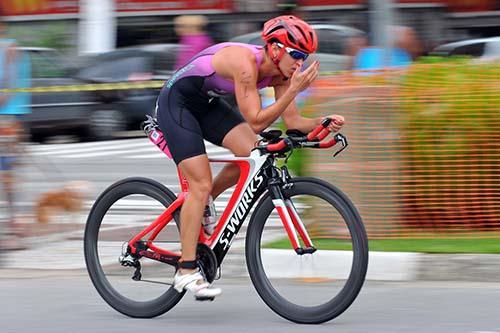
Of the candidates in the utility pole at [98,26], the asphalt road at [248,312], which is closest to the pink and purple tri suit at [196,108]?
the asphalt road at [248,312]

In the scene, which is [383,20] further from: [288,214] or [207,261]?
[207,261]

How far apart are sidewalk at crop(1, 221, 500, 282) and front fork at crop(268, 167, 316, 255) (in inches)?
3.9

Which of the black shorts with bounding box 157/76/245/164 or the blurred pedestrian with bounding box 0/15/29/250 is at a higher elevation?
the black shorts with bounding box 157/76/245/164

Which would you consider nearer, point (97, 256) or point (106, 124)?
point (97, 256)

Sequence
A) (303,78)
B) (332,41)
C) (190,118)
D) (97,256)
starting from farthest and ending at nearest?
(332,41) → (97,256) → (190,118) → (303,78)

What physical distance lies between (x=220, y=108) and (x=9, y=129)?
117 inches

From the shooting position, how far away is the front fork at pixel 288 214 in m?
6.16

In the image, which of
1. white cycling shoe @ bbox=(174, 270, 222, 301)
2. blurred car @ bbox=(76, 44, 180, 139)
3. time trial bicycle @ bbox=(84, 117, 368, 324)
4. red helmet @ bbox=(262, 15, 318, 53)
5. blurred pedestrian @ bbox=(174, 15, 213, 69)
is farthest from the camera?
blurred car @ bbox=(76, 44, 180, 139)

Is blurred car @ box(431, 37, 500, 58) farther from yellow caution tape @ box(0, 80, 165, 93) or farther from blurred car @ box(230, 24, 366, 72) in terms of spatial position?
yellow caution tape @ box(0, 80, 165, 93)

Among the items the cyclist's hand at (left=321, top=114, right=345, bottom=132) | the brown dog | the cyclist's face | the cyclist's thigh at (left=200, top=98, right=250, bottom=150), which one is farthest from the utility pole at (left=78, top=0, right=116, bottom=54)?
the cyclist's hand at (left=321, top=114, right=345, bottom=132)

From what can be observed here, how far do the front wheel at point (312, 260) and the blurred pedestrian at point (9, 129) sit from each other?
9.89ft

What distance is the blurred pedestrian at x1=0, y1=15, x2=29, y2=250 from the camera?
28.9ft

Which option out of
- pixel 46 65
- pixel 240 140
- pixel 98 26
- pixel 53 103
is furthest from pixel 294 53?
pixel 98 26

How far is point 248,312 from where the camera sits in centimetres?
657
